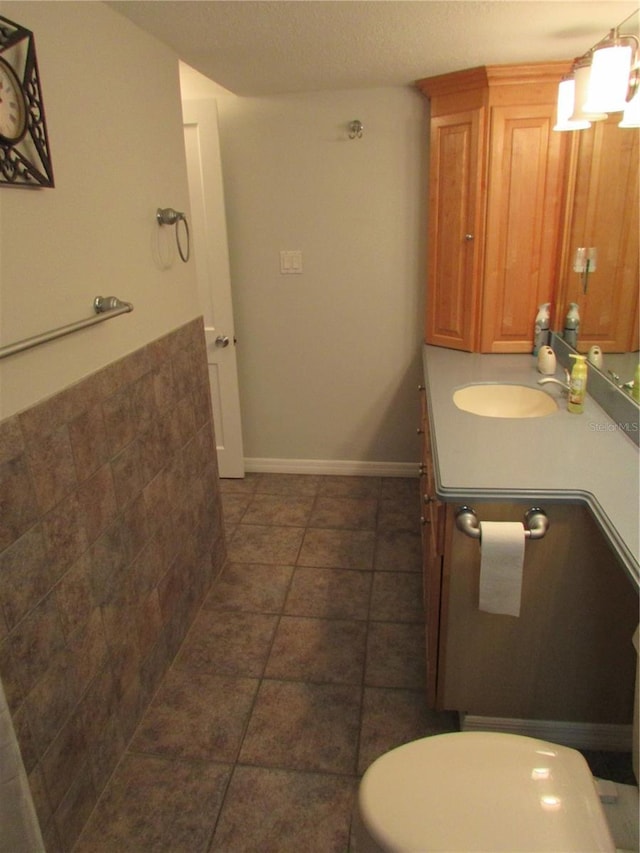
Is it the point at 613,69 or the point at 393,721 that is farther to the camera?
the point at 393,721

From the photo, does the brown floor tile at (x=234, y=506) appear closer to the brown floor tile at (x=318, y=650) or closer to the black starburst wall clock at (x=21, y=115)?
the brown floor tile at (x=318, y=650)

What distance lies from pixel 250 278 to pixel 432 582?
2148 mm

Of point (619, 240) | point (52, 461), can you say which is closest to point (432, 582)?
point (52, 461)

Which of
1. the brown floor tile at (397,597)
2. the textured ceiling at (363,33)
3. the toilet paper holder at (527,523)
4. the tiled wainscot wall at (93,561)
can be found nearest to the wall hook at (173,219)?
the tiled wainscot wall at (93,561)

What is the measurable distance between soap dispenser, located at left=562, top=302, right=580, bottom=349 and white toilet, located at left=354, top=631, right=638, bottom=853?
1.53 meters

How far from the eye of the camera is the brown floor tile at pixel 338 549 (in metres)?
2.65

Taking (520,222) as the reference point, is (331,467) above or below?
below

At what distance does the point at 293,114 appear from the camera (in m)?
2.89

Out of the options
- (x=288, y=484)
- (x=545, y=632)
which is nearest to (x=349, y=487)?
(x=288, y=484)

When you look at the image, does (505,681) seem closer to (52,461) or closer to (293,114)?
(52,461)

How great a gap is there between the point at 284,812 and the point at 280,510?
1.70 metres

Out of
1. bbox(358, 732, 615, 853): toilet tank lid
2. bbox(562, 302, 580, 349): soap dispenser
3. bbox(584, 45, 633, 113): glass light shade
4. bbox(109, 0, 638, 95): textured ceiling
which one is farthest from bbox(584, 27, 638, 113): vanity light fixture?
bbox(358, 732, 615, 853): toilet tank lid

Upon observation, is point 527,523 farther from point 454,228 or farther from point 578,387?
point 454,228

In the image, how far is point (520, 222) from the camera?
8.40 ft
